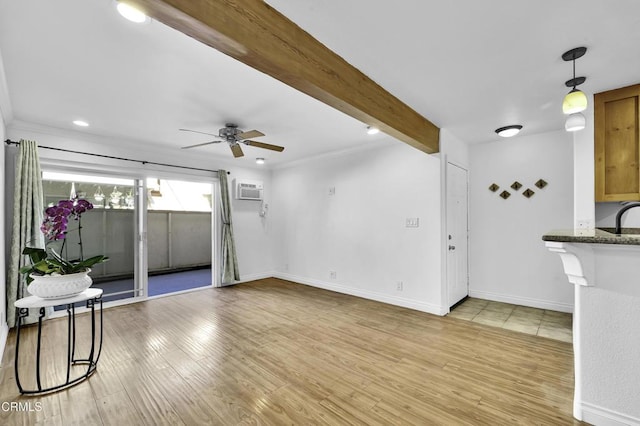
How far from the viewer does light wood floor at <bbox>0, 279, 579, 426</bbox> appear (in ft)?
6.06

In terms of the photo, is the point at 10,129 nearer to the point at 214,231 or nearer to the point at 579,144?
the point at 214,231

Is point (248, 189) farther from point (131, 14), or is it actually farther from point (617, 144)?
point (617, 144)

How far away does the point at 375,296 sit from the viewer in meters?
4.43

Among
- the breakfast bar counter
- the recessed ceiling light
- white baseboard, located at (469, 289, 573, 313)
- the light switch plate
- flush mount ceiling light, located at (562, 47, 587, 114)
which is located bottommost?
white baseboard, located at (469, 289, 573, 313)

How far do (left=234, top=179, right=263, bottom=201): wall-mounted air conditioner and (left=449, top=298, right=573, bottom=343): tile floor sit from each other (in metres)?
4.15

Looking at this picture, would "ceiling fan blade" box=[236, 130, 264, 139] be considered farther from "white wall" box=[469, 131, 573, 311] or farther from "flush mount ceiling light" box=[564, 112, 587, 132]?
"white wall" box=[469, 131, 573, 311]

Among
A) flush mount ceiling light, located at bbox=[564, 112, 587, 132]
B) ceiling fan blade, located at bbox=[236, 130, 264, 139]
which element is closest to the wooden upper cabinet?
flush mount ceiling light, located at bbox=[564, 112, 587, 132]

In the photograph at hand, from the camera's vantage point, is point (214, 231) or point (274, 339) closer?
point (274, 339)

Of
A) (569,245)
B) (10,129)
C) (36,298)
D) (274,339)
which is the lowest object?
(274,339)

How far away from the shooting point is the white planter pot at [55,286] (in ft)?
6.62

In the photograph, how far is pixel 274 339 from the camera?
3.01m

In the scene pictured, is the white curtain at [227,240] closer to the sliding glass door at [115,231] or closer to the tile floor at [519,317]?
the sliding glass door at [115,231]

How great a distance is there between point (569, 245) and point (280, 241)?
5.10m

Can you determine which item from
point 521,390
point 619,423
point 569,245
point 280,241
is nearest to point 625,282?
point 569,245
